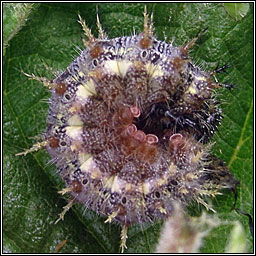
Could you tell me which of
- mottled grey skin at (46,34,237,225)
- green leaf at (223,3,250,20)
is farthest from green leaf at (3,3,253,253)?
mottled grey skin at (46,34,237,225)

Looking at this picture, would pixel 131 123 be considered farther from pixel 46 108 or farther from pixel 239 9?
pixel 239 9

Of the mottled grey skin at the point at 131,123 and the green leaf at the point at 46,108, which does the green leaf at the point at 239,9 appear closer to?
the green leaf at the point at 46,108

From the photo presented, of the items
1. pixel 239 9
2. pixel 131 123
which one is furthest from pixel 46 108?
pixel 239 9

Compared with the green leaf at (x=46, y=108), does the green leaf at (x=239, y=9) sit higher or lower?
higher

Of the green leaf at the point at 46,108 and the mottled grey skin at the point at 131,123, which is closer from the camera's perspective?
the mottled grey skin at the point at 131,123

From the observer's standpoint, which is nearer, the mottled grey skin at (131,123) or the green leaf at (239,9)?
the mottled grey skin at (131,123)

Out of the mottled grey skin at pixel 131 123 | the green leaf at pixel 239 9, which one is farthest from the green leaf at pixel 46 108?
the mottled grey skin at pixel 131 123

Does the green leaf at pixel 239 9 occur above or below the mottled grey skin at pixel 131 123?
above

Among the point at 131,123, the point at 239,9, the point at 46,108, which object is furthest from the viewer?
the point at 46,108

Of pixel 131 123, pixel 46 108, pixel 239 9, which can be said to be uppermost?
pixel 239 9
